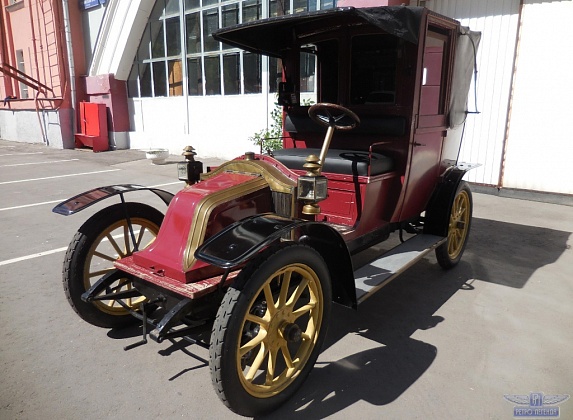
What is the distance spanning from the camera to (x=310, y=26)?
11.8ft

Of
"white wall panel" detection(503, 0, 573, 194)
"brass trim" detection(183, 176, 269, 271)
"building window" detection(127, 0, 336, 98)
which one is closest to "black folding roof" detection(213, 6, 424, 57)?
"brass trim" detection(183, 176, 269, 271)

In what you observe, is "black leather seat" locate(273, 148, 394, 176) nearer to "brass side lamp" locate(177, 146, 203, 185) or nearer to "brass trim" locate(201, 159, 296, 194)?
"brass trim" locate(201, 159, 296, 194)

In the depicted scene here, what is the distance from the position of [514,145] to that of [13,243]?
7302 mm

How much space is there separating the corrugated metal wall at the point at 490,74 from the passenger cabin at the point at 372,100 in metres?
3.50

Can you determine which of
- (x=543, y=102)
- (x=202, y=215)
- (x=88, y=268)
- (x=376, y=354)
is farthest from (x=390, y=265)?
(x=543, y=102)

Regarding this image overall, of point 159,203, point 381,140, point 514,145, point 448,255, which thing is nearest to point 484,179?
point 514,145

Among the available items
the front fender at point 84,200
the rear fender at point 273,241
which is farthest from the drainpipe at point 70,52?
the rear fender at point 273,241

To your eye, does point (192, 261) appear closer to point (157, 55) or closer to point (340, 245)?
point (340, 245)

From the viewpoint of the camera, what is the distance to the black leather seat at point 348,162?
3.13 m

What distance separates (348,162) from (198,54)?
374 inches

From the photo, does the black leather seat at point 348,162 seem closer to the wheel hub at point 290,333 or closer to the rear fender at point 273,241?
the rear fender at point 273,241

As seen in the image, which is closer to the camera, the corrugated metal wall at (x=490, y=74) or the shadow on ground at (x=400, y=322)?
the shadow on ground at (x=400, y=322)

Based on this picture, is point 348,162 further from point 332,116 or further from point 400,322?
point 400,322

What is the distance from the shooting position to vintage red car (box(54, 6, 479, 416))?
2.12 metres
